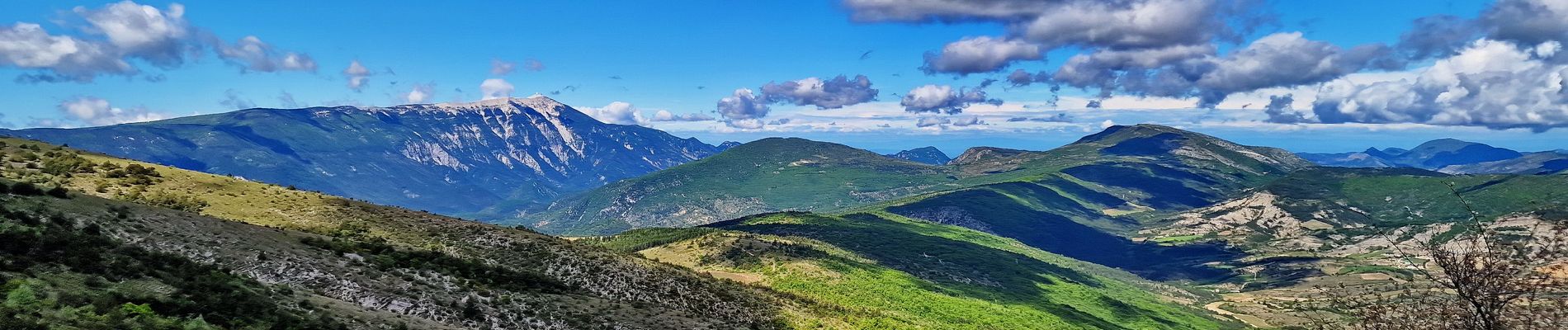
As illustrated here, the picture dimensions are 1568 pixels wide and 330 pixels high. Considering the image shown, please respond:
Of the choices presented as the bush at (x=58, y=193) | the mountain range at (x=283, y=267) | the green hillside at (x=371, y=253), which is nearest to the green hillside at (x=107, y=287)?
the mountain range at (x=283, y=267)

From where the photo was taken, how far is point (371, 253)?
251ft

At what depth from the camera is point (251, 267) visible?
198ft

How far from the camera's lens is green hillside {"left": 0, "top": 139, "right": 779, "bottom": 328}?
6119cm

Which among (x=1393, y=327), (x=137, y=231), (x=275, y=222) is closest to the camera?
(x=1393, y=327)

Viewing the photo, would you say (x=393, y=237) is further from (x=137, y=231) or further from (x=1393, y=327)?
(x=1393, y=327)

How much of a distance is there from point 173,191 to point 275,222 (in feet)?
34.9

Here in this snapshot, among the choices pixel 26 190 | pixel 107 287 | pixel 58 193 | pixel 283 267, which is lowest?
pixel 283 267

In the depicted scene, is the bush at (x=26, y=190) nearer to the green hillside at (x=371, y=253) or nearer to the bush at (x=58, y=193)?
the bush at (x=58, y=193)

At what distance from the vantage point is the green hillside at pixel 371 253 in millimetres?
61188

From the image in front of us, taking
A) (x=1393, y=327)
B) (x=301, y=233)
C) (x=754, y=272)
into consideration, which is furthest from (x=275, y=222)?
(x=754, y=272)

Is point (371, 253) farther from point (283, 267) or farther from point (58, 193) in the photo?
point (58, 193)

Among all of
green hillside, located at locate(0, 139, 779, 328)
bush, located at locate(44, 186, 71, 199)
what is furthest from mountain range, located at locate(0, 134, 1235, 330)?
green hillside, located at locate(0, 139, 779, 328)

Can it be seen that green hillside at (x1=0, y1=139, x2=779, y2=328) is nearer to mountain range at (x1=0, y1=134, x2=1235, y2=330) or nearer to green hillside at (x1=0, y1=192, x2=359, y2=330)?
mountain range at (x1=0, y1=134, x2=1235, y2=330)

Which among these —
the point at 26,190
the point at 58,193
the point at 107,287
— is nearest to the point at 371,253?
the point at 58,193
